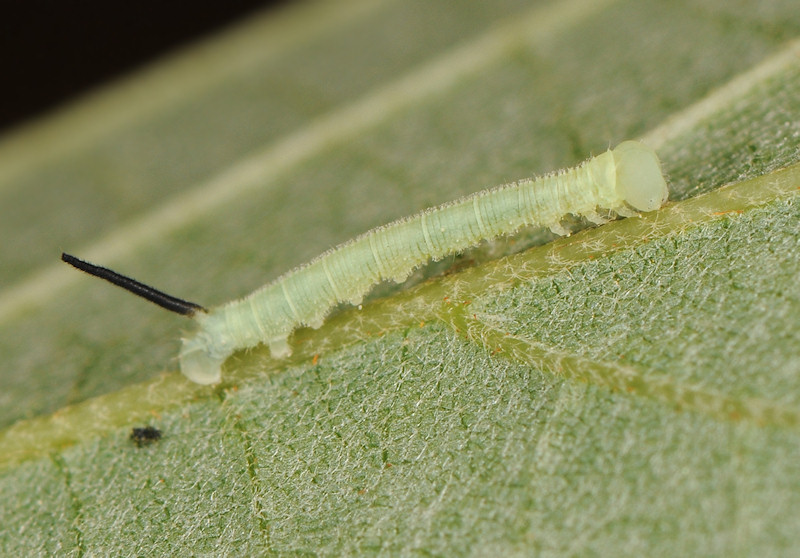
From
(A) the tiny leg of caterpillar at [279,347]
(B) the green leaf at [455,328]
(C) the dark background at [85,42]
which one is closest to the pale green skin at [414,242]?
(A) the tiny leg of caterpillar at [279,347]

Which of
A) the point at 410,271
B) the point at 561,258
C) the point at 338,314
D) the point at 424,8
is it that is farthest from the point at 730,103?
the point at 424,8

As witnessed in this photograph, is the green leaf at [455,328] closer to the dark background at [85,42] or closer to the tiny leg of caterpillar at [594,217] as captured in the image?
the tiny leg of caterpillar at [594,217]

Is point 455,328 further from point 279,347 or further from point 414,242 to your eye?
point 279,347

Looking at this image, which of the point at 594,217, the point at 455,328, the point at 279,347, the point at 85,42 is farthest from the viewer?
the point at 85,42

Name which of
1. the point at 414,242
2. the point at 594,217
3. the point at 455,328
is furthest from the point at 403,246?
the point at 594,217

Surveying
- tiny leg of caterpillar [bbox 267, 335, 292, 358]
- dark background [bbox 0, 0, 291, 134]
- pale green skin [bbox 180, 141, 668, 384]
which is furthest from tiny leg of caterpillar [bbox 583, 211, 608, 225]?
dark background [bbox 0, 0, 291, 134]

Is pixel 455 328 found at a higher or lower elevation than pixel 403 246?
lower
